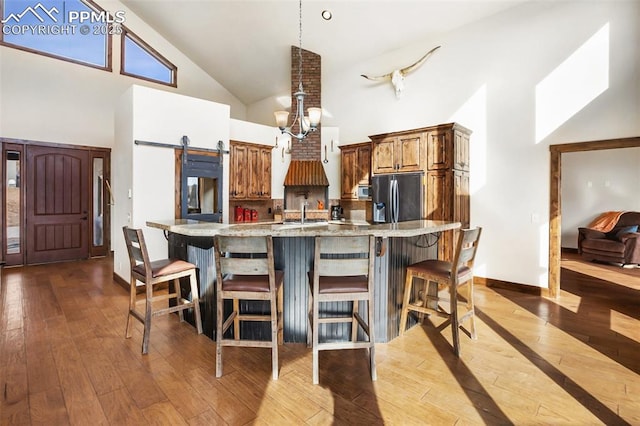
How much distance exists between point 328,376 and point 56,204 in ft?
23.0

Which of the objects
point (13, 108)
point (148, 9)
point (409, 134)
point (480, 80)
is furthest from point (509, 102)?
point (13, 108)

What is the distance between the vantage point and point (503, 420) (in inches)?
72.8

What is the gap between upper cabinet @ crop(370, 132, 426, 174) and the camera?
4793 millimetres

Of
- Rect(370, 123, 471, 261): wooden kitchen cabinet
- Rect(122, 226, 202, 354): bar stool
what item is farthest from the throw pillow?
Rect(122, 226, 202, 354): bar stool

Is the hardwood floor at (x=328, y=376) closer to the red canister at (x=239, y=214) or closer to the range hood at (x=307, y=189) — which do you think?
the range hood at (x=307, y=189)

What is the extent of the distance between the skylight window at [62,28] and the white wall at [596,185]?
10760 mm

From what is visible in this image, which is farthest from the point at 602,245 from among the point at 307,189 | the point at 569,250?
the point at 307,189

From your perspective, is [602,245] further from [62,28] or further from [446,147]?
[62,28]

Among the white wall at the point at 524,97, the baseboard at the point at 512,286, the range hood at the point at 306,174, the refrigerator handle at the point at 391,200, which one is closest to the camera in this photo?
the white wall at the point at 524,97

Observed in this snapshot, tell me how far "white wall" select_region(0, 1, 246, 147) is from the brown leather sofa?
33.4 ft

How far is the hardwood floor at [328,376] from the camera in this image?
6.23ft

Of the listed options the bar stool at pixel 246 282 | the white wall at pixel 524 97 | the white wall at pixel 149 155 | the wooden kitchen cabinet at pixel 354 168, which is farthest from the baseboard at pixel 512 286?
the white wall at pixel 149 155

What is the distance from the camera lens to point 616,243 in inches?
244

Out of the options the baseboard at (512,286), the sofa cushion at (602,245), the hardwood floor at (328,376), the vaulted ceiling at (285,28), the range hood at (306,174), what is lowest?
the hardwood floor at (328,376)
